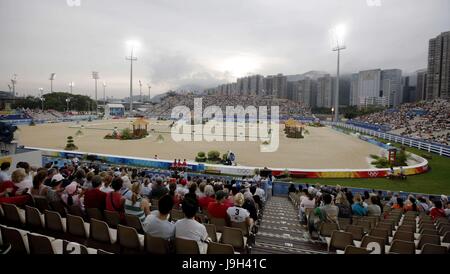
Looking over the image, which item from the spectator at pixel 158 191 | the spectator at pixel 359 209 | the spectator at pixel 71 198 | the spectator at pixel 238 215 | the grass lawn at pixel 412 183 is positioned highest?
the spectator at pixel 71 198

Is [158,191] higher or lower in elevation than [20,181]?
lower

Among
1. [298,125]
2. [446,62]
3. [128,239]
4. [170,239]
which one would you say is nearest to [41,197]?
[128,239]

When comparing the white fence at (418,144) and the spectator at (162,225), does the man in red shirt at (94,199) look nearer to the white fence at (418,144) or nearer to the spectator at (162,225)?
A: the spectator at (162,225)

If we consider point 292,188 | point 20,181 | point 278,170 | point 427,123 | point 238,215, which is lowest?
point 292,188

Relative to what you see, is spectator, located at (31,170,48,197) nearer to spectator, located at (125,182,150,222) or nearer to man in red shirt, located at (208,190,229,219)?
spectator, located at (125,182,150,222)

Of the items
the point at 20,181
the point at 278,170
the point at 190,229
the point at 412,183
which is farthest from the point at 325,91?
the point at 190,229

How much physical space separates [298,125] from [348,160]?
62.6 ft

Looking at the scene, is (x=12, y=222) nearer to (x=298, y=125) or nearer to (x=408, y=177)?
(x=408, y=177)

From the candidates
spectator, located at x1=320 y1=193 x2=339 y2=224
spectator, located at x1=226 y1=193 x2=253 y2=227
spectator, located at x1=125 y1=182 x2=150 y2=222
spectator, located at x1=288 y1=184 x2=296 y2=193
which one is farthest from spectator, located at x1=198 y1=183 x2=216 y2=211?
spectator, located at x1=288 y1=184 x2=296 y2=193

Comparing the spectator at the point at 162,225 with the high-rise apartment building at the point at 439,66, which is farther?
the high-rise apartment building at the point at 439,66

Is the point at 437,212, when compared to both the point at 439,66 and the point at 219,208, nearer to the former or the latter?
the point at 219,208

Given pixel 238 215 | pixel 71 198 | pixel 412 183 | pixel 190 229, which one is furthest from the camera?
pixel 412 183

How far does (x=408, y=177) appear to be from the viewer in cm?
1883

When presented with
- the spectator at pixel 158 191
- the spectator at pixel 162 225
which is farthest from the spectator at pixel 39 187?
the spectator at pixel 162 225
